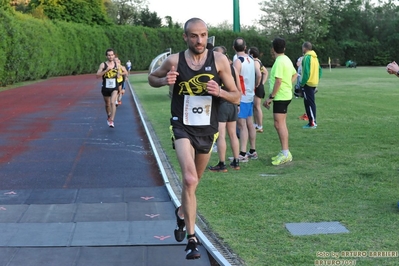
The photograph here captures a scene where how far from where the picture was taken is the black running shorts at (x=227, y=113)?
987 centimetres

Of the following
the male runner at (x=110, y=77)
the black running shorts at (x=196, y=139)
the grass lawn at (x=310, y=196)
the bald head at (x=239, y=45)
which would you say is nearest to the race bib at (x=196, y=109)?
the black running shorts at (x=196, y=139)

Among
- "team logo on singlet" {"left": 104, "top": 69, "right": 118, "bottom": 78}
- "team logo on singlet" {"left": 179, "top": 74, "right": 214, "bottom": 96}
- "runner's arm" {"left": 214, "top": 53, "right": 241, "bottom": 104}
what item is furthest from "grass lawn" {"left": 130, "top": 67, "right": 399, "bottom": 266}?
"team logo on singlet" {"left": 104, "top": 69, "right": 118, "bottom": 78}

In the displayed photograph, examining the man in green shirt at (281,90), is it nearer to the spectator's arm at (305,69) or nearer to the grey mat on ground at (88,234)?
the grey mat on ground at (88,234)

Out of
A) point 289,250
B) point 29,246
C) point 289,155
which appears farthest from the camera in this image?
point 289,155

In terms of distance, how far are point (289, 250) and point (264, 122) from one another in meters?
11.2

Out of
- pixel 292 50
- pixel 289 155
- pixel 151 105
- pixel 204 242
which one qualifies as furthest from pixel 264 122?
pixel 292 50

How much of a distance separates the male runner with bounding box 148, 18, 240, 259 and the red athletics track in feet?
11.8

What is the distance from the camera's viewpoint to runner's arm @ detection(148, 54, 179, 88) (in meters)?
5.70

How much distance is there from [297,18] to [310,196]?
77.5 m

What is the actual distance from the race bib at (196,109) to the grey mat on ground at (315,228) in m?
1.53

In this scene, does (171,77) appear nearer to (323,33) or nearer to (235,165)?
(235,165)

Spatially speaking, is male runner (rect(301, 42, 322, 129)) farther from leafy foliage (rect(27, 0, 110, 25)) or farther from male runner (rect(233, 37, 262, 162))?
leafy foliage (rect(27, 0, 110, 25))

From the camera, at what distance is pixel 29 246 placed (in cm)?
617

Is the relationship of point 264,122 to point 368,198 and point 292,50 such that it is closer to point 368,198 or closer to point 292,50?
point 368,198
